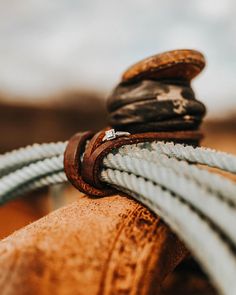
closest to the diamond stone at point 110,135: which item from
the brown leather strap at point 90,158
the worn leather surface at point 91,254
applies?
the brown leather strap at point 90,158

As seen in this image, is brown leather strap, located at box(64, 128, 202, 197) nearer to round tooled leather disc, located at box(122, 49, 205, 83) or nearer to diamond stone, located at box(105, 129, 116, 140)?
diamond stone, located at box(105, 129, 116, 140)

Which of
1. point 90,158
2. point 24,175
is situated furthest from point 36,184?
point 90,158

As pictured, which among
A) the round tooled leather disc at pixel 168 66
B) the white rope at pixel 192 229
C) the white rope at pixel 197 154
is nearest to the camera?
the white rope at pixel 192 229

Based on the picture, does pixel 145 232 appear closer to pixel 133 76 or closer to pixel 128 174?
pixel 128 174

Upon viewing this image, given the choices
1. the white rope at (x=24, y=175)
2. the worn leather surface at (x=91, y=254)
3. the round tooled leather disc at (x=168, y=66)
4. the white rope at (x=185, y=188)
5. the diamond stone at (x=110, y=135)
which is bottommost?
the worn leather surface at (x=91, y=254)

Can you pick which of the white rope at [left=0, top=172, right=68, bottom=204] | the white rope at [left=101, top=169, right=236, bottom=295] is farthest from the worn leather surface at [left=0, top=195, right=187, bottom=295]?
the white rope at [left=0, top=172, right=68, bottom=204]

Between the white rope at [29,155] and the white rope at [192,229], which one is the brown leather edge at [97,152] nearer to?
the white rope at [192,229]

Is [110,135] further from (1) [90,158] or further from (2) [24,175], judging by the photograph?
(2) [24,175]

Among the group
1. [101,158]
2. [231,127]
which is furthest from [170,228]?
[231,127]
